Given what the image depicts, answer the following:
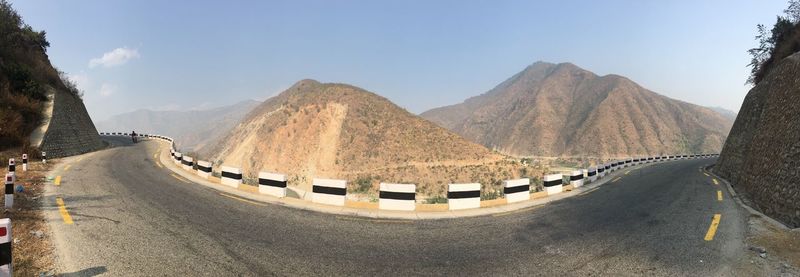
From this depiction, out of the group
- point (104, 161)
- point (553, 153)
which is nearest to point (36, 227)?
point (104, 161)

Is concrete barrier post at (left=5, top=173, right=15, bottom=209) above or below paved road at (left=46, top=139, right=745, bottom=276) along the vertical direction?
above

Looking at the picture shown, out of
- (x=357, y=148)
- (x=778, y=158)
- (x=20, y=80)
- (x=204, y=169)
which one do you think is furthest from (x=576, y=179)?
(x=357, y=148)

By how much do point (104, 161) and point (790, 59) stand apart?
38534mm

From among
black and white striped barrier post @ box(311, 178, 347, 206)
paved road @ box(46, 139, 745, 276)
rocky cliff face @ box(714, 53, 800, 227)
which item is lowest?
paved road @ box(46, 139, 745, 276)

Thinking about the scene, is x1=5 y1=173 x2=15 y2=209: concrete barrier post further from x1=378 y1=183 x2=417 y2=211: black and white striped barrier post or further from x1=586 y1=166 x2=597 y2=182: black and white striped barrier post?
x1=586 y1=166 x2=597 y2=182: black and white striped barrier post

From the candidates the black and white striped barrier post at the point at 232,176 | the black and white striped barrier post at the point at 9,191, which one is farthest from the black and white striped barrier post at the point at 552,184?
the black and white striped barrier post at the point at 9,191

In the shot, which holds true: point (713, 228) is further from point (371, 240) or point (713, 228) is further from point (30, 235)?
point (30, 235)

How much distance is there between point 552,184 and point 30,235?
15.6 metres

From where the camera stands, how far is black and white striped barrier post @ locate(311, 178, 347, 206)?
11.1 meters

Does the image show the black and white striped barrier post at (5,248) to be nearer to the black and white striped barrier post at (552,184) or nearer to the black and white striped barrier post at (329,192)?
the black and white striped barrier post at (329,192)

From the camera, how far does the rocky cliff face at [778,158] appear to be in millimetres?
10008

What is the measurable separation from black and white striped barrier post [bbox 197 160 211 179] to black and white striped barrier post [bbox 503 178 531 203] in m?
12.9

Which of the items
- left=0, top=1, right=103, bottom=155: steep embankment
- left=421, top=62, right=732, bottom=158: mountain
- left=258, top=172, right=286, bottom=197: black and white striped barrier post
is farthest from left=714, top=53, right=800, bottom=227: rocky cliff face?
left=421, top=62, right=732, bottom=158: mountain

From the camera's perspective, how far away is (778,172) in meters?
11.5
